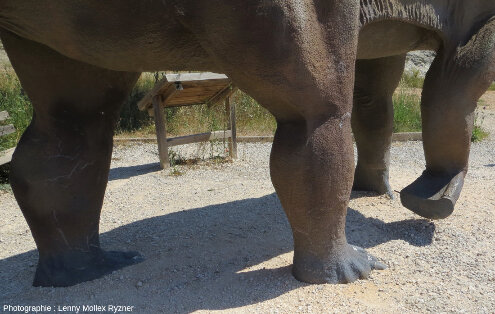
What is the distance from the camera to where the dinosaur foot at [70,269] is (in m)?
2.42

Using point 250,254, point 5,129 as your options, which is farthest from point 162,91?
point 250,254

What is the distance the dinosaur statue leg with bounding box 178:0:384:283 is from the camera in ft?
6.23

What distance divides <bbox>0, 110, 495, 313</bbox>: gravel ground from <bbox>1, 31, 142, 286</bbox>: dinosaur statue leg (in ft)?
0.54

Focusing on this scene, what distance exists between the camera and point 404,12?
2465mm

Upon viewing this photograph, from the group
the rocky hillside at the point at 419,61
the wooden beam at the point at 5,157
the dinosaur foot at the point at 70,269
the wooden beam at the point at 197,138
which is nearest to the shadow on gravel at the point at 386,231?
the dinosaur foot at the point at 70,269

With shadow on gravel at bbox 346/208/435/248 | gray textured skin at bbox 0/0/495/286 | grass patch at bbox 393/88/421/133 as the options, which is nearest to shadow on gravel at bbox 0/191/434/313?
shadow on gravel at bbox 346/208/435/248

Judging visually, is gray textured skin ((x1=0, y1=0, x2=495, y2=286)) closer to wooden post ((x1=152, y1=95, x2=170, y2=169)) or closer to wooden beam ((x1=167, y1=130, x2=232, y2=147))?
wooden post ((x1=152, y1=95, x2=170, y2=169))

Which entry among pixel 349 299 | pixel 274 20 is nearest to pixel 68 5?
pixel 274 20

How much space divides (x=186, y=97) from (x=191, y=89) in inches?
10.1

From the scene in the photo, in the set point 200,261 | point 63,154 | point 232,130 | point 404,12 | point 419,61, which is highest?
point 419,61

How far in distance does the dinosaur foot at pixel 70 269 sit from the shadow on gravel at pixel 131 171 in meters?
2.68

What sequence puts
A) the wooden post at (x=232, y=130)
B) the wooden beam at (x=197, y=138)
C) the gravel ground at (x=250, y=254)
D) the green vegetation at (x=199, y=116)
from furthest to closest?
the green vegetation at (x=199, y=116) < the wooden post at (x=232, y=130) < the wooden beam at (x=197, y=138) < the gravel ground at (x=250, y=254)

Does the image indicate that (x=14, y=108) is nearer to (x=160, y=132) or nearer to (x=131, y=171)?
(x=131, y=171)

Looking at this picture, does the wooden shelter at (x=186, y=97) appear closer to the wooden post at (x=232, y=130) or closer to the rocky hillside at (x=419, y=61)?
the wooden post at (x=232, y=130)
